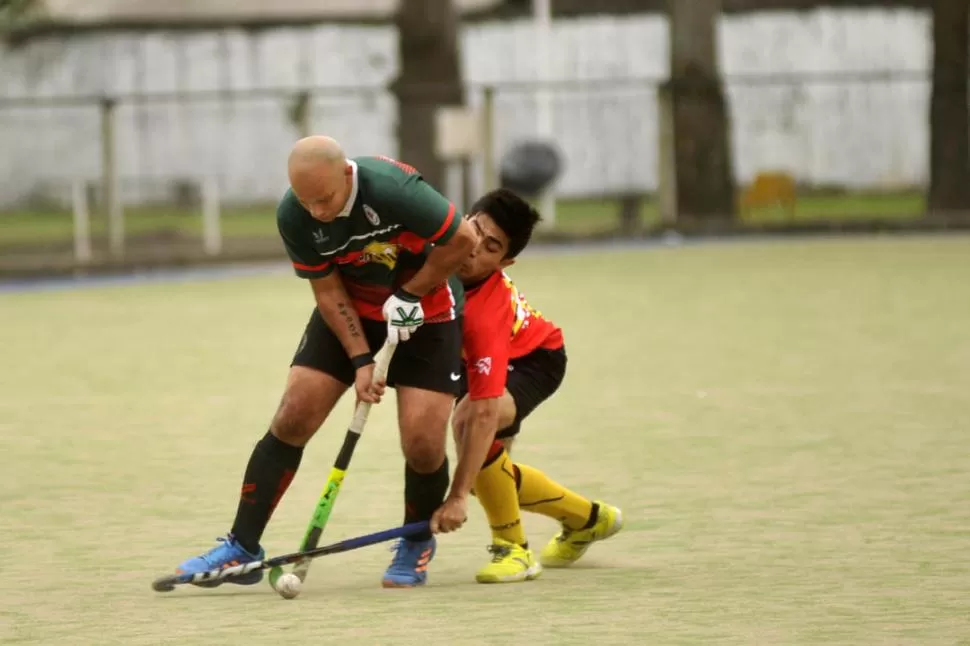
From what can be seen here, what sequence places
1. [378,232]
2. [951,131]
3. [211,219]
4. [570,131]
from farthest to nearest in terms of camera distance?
[570,131], [951,131], [211,219], [378,232]

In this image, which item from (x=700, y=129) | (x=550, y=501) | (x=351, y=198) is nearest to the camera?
(x=351, y=198)

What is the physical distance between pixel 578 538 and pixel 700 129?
16045 millimetres

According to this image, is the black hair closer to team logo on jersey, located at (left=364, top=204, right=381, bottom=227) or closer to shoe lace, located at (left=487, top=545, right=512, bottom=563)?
team logo on jersey, located at (left=364, top=204, right=381, bottom=227)

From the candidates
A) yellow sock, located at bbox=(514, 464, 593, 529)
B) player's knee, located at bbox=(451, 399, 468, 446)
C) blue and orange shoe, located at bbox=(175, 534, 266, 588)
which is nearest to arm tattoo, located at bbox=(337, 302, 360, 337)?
player's knee, located at bbox=(451, 399, 468, 446)

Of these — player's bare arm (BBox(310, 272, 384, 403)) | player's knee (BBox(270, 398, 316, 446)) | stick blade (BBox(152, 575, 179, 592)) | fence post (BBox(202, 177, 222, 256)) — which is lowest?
fence post (BBox(202, 177, 222, 256))

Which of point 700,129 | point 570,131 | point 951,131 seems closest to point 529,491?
point 700,129

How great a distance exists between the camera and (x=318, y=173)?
19.9 ft

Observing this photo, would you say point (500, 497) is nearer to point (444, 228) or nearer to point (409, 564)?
point (409, 564)

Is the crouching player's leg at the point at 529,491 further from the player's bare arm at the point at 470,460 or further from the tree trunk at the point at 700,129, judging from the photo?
the tree trunk at the point at 700,129

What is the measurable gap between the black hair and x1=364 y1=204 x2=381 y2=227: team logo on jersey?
0.57 meters

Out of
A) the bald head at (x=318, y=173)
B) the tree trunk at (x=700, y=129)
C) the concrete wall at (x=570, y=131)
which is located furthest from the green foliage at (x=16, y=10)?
the bald head at (x=318, y=173)

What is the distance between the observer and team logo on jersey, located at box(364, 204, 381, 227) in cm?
630

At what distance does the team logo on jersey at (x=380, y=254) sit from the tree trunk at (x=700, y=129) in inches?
645

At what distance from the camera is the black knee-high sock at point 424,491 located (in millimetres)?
6698
